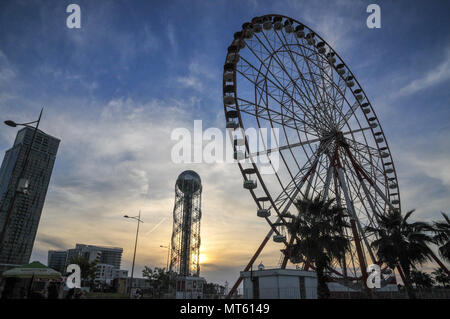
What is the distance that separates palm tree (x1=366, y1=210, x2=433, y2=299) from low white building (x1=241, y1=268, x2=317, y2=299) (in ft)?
18.7

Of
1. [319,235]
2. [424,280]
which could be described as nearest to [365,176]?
[319,235]

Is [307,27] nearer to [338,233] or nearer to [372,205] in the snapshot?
[372,205]

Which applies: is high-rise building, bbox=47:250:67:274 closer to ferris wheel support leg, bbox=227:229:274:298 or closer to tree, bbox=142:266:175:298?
tree, bbox=142:266:175:298

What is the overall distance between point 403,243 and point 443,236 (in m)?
3.62

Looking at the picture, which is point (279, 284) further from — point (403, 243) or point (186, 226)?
point (186, 226)

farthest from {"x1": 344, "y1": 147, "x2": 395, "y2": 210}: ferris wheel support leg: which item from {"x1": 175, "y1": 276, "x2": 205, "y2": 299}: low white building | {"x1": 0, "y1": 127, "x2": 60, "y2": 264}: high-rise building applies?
{"x1": 0, "y1": 127, "x2": 60, "y2": 264}: high-rise building

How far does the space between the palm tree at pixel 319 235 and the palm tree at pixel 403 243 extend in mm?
3526

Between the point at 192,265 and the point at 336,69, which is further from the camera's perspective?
the point at 192,265

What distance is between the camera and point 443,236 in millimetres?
21891
